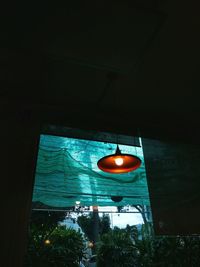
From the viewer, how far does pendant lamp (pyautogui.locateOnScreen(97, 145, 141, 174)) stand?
1.76m

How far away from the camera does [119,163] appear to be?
1.77 meters

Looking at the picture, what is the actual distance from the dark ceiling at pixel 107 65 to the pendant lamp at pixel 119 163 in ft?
2.36

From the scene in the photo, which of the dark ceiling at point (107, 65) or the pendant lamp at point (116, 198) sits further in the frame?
the pendant lamp at point (116, 198)

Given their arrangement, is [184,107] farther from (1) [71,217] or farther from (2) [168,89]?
(1) [71,217]

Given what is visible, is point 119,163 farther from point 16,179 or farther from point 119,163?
point 16,179

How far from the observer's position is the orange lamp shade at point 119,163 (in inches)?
69.2

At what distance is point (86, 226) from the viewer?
67.6 inches

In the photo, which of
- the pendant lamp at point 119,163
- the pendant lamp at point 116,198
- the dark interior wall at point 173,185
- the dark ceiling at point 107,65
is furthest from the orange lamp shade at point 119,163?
the dark ceiling at point 107,65

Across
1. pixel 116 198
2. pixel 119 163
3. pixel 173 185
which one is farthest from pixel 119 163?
pixel 173 185

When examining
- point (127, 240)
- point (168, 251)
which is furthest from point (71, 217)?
point (168, 251)

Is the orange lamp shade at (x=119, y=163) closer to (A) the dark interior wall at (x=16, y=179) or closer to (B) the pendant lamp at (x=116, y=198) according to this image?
(B) the pendant lamp at (x=116, y=198)

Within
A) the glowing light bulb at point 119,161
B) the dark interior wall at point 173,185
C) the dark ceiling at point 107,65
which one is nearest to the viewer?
the dark ceiling at point 107,65

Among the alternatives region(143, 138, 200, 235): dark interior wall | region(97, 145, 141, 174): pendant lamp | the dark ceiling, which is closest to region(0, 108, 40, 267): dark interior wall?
the dark ceiling

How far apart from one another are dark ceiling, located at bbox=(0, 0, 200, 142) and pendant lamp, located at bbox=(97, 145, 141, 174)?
719mm
